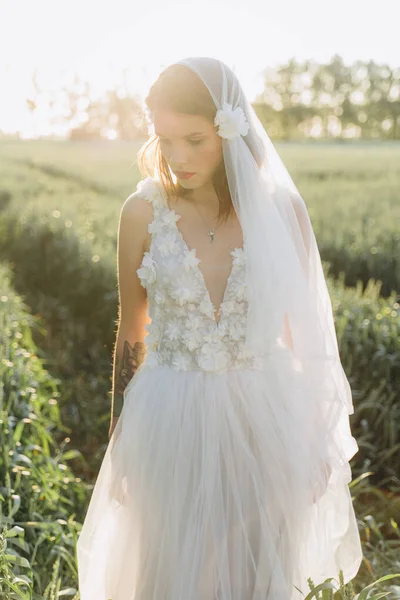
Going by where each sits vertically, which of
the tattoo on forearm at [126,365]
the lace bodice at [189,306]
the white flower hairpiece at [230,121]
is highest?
the white flower hairpiece at [230,121]

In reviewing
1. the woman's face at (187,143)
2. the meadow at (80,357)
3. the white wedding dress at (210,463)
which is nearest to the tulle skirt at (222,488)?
the white wedding dress at (210,463)

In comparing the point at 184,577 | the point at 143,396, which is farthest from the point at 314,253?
the point at 184,577

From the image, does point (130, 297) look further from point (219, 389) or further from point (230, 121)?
point (230, 121)

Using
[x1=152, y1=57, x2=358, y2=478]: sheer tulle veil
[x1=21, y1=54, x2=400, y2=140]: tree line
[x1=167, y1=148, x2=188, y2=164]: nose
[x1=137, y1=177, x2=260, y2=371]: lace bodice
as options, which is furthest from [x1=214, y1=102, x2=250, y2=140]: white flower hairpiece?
[x1=21, y1=54, x2=400, y2=140]: tree line

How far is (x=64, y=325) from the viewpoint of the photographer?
695 cm

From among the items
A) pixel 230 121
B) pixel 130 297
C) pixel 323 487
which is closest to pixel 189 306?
pixel 130 297

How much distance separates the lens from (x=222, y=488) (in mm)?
2064

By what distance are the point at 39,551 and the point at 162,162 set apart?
64.1 inches

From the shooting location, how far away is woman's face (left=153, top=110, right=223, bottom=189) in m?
2.00

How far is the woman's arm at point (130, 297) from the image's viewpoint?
2170 mm

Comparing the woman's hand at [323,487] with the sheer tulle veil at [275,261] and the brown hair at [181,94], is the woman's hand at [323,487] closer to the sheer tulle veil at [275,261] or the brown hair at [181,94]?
the sheer tulle veil at [275,261]

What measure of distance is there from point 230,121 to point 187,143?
13cm

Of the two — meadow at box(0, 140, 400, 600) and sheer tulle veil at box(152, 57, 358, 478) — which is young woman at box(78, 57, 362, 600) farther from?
meadow at box(0, 140, 400, 600)

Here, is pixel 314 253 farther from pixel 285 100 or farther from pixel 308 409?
pixel 285 100
